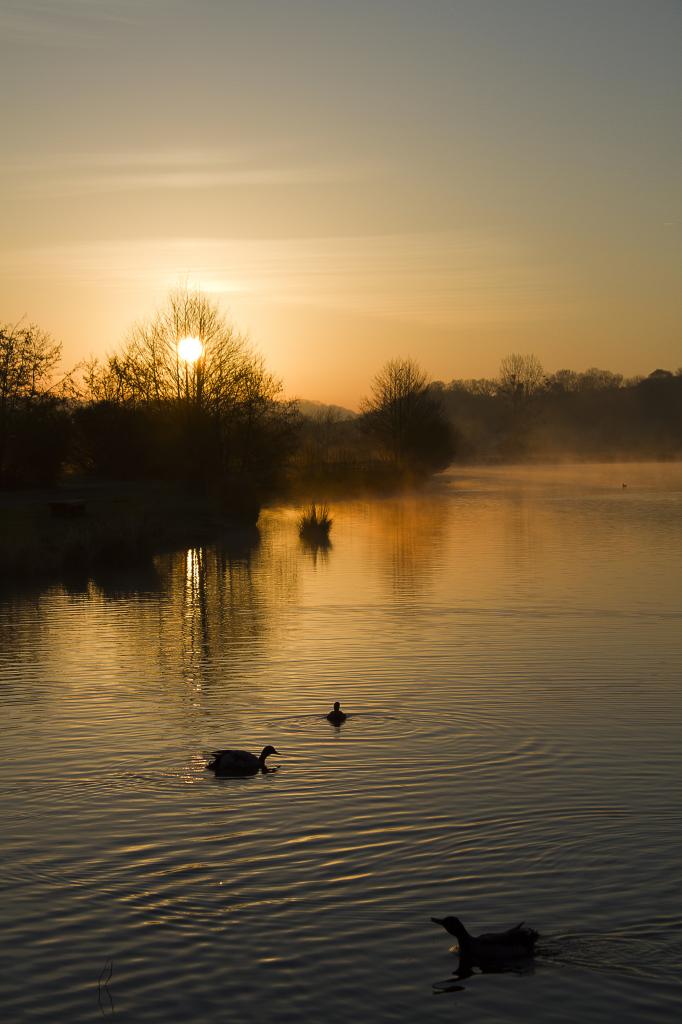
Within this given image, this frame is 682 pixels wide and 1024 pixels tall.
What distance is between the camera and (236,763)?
12.2 meters

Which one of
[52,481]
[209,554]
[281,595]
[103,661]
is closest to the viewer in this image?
[103,661]

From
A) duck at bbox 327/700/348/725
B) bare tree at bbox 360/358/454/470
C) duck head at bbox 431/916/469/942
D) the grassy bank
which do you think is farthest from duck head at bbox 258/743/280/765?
bare tree at bbox 360/358/454/470

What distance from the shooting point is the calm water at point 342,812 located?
25.3 ft

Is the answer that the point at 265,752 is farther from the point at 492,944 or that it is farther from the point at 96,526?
the point at 96,526

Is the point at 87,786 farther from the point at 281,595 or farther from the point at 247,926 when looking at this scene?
the point at 281,595

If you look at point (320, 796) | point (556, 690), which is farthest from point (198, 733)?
point (556, 690)

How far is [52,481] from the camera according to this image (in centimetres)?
5203

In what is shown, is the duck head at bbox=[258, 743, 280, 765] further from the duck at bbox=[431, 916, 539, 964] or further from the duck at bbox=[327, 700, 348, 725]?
the duck at bbox=[431, 916, 539, 964]

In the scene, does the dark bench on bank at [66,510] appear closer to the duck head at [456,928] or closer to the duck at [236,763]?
the duck at [236,763]

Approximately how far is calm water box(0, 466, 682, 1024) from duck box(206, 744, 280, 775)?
0.44 ft

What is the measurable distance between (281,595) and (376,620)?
5280 millimetres

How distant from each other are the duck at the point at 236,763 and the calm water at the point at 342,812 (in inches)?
5.3

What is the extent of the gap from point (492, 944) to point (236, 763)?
A: 4.93 meters

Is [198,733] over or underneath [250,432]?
underneath
